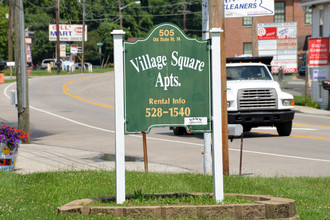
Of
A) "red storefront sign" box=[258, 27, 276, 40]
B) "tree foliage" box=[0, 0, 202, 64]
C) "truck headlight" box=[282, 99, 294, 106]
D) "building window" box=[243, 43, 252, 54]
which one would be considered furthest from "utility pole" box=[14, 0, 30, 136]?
"tree foliage" box=[0, 0, 202, 64]

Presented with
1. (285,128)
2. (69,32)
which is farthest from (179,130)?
(69,32)

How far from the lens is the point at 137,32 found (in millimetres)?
118625

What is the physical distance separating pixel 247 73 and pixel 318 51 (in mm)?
13117

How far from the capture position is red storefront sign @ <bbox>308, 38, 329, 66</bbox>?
33.1m

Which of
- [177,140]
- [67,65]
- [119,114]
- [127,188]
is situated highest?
[67,65]

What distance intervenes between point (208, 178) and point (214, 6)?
3.14 metres

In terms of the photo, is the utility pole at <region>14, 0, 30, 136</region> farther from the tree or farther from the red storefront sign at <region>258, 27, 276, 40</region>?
the tree

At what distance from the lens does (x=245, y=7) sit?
18.7 meters

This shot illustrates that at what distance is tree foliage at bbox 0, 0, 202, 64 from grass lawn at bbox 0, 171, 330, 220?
96.5 meters

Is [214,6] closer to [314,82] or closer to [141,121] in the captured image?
[141,121]

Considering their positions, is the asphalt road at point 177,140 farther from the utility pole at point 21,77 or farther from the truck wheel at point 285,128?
the utility pole at point 21,77

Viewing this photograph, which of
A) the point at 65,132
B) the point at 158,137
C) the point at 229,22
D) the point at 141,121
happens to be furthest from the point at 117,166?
the point at 229,22

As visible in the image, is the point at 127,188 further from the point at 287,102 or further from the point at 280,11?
the point at 280,11

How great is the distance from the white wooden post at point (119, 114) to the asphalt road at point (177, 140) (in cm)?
509
